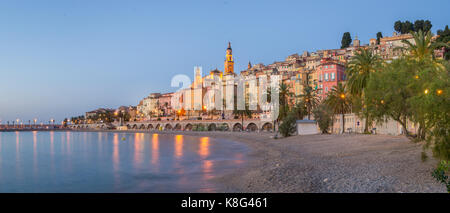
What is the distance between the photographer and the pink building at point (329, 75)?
8681cm

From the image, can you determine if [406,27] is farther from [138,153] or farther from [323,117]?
[138,153]

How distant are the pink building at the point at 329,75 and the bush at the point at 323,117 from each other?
103ft

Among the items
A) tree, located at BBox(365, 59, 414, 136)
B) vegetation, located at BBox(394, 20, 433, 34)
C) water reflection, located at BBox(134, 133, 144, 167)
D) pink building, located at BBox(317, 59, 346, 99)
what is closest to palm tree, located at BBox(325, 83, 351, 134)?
pink building, located at BBox(317, 59, 346, 99)

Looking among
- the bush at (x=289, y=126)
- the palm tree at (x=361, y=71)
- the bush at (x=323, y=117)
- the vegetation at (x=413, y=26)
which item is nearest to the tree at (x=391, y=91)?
the palm tree at (x=361, y=71)

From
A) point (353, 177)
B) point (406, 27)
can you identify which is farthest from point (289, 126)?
point (406, 27)

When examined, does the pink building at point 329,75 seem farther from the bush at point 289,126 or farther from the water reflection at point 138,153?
the water reflection at point 138,153

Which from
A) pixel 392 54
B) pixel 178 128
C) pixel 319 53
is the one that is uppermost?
pixel 319 53

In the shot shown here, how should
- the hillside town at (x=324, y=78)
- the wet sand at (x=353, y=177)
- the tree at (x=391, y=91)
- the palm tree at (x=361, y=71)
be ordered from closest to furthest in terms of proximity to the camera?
the wet sand at (x=353, y=177)
the tree at (x=391, y=91)
the palm tree at (x=361, y=71)
the hillside town at (x=324, y=78)

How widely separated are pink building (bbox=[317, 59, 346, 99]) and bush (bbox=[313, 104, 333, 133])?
3145 centimetres

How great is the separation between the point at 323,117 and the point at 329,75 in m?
34.4
